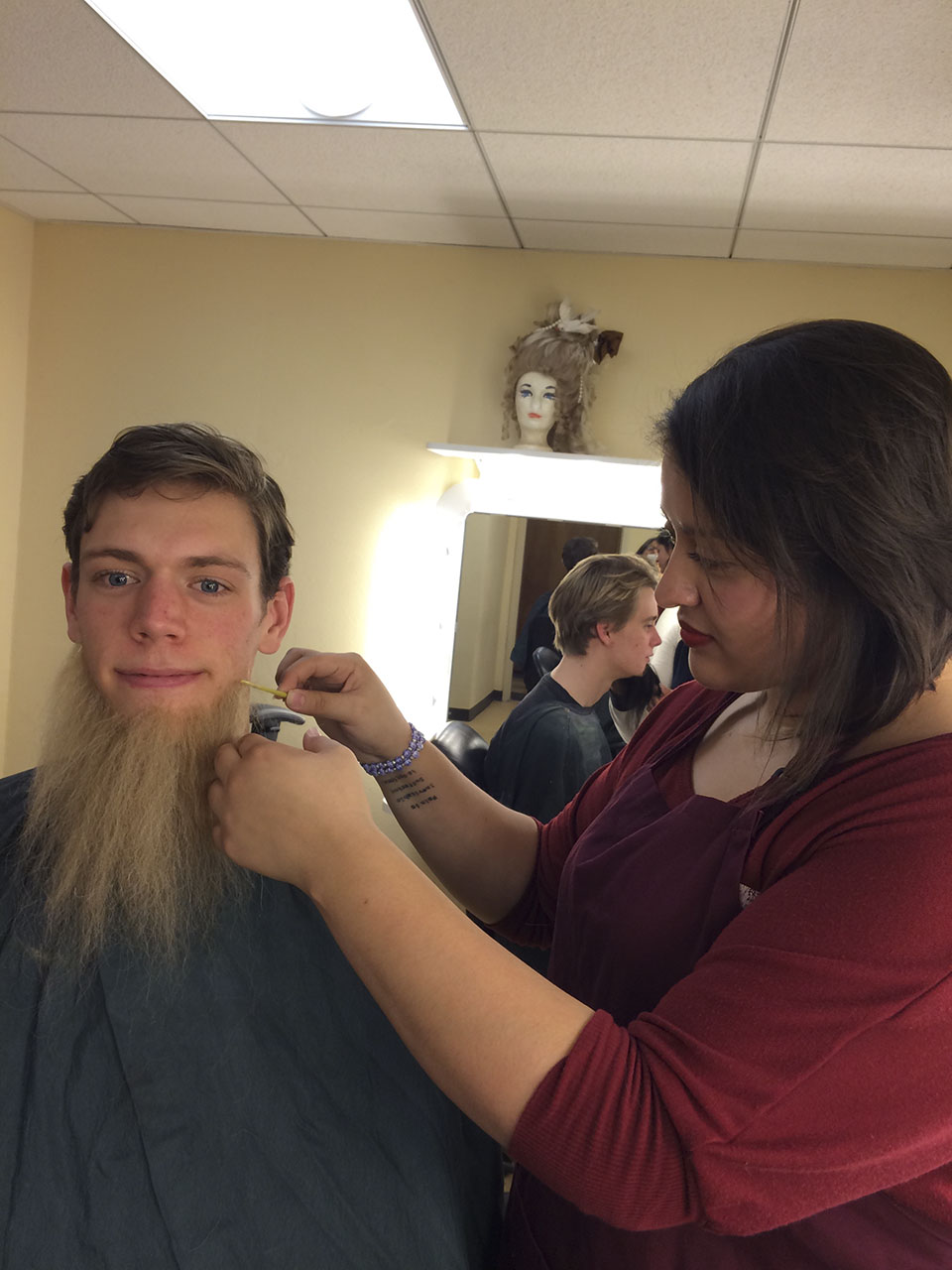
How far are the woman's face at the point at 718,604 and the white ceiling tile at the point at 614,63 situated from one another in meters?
1.38

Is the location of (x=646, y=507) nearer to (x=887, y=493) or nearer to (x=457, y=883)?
(x=457, y=883)

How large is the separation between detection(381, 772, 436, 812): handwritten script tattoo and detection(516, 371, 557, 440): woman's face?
2186 mm

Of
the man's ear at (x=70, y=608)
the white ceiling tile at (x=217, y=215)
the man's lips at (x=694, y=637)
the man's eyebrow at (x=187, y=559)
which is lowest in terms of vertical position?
the man's ear at (x=70, y=608)

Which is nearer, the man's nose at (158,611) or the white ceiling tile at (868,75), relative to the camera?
the man's nose at (158,611)

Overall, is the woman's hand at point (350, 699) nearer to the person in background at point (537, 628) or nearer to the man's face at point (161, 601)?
the man's face at point (161, 601)

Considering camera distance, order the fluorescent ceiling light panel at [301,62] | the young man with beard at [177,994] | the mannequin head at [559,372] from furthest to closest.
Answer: the mannequin head at [559,372]
the fluorescent ceiling light panel at [301,62]
the young man with beard at [177,994]

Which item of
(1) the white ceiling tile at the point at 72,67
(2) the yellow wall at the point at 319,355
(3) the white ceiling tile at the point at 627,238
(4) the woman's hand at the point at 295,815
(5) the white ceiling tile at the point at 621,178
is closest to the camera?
(4) the woman's hand at the point at 295,815

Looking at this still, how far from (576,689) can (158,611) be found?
5.67ft

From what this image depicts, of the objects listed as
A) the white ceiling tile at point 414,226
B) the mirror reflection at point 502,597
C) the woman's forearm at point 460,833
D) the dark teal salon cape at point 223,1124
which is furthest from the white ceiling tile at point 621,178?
the dark teal salon cape at point 223,1124

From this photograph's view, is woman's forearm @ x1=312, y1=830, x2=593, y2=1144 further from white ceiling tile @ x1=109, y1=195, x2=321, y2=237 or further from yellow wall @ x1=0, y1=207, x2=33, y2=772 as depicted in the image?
yellow wall @ x1=0, y1=207, x2=33, y2=772

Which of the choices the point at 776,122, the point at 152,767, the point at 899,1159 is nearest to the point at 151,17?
the point at 776,122

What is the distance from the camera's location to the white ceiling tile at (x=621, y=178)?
7.90ft

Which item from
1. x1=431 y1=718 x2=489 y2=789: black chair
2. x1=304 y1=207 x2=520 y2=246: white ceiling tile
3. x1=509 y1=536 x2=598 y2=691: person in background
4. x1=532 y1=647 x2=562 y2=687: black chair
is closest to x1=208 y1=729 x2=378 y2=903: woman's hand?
x1=431 y1=718 x2=489 y2=789: black chair

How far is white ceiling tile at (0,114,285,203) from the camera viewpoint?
2604 mm
